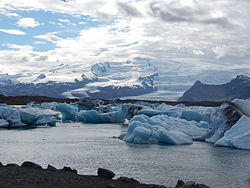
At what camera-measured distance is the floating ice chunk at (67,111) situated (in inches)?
1511

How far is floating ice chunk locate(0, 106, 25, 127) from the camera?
2927 cm

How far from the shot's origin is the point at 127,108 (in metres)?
39.6

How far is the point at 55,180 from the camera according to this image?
361 inches

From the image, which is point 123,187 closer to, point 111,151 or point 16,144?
point 111,151

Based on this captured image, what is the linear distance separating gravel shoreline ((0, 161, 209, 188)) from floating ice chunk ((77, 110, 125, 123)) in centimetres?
2513

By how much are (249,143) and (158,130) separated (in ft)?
16.9

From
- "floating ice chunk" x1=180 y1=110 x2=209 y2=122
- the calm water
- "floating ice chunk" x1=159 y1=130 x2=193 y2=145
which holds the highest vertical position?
"floating ice chunk" x1=180 y1=110 x2=209 y2=122

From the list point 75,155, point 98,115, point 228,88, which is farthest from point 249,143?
point 228,88

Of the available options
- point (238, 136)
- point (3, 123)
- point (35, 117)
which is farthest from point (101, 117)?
point (238, 136)

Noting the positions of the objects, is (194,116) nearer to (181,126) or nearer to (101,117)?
(181,126)

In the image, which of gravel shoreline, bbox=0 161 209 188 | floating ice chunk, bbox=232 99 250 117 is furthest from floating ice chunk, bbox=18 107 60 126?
gravel shoreline, bbox=0 161 209 188

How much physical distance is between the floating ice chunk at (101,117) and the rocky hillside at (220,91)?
4658 inches

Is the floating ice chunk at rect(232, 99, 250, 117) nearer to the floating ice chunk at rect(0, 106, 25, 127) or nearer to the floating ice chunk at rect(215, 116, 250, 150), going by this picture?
the floating ice chunk at rect(215, 116, 250, 150)

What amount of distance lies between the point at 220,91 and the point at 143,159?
162 meters
